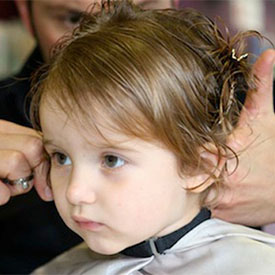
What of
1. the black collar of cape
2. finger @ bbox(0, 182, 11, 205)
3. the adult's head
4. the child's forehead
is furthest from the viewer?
the adult's head

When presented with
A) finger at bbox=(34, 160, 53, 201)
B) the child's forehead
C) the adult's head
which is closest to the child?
the child's forehead

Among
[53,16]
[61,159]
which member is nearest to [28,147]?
[61,159]

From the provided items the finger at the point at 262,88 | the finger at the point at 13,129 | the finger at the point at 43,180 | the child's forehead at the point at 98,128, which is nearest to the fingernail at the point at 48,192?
the finger at the point at 43,180

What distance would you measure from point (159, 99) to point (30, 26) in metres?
0.88

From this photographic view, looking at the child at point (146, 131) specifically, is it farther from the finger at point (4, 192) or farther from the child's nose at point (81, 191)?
the finger at point (4, 192)

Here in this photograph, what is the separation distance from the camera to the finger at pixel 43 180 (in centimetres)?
107

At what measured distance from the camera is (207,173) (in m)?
0.94

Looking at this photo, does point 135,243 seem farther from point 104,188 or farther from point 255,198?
point 255,198

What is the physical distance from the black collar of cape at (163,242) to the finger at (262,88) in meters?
0.18

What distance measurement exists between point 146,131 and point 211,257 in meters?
0.23

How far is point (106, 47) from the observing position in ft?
2.96

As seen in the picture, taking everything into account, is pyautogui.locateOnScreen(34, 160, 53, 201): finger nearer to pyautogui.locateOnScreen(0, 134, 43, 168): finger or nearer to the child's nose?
pyautogui.locateOnScreen(0, 134, 43, 168): finger

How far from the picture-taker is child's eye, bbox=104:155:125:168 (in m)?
0.88

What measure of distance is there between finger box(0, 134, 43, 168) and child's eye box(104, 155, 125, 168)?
206 mm
